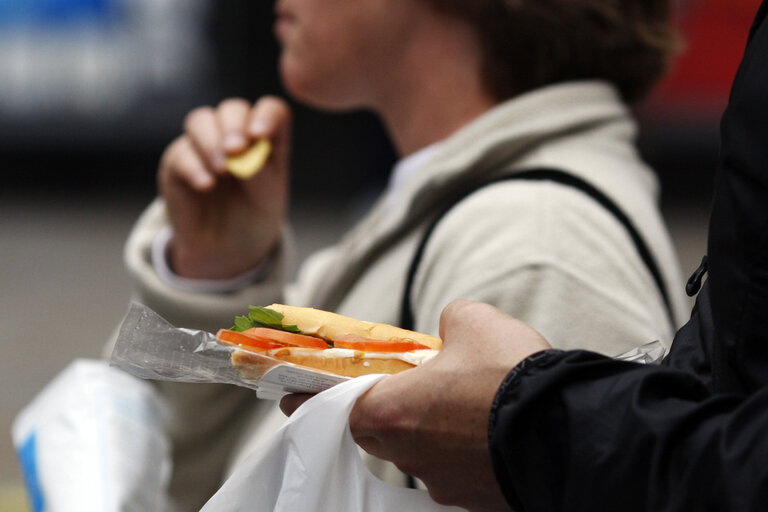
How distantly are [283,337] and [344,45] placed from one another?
1.08 metres

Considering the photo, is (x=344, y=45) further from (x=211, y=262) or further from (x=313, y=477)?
(x=313, y=477)

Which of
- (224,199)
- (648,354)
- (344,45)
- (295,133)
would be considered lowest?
(295,133)

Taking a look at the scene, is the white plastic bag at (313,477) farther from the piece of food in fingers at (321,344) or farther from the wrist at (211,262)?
the wrist at (211,262)

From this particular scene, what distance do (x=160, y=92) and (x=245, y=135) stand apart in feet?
20.4

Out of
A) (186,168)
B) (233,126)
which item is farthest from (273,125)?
(186,168)

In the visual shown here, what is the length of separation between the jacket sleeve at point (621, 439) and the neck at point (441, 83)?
1.12 metres

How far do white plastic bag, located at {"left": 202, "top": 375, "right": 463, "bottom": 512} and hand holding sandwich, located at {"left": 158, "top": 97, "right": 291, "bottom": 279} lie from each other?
3.80ft

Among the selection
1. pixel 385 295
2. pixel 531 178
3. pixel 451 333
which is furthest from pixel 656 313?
pixel 451 333

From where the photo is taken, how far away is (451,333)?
1.06 m

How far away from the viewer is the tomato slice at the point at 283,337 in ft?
3.61

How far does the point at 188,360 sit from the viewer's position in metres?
1.09

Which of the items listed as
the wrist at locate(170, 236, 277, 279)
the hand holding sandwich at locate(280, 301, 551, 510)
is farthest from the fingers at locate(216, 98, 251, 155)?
the hand holding sandwich at locate(280, 301, 551, 510)

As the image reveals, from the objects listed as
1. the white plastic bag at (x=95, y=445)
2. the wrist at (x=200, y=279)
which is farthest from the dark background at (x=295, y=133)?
the white plastic bag at (x=95, y=445)

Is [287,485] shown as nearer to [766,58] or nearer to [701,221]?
[766,58]
